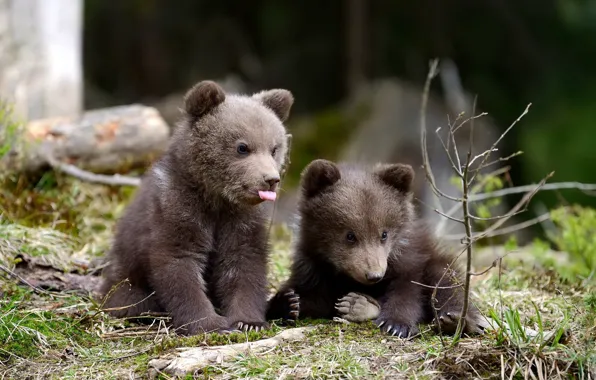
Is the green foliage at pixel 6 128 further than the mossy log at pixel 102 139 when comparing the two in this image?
No

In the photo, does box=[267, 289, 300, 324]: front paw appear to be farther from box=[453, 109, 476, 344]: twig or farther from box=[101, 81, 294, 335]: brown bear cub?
box=[453, 109, 476, 344]: twig

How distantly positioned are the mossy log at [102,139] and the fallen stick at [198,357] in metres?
3.40

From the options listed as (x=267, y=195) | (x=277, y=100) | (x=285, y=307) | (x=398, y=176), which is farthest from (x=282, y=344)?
(x=277, y=100)

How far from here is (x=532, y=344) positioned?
159 inches

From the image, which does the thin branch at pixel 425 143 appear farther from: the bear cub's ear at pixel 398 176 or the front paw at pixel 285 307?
the front paw at pixel 285 307

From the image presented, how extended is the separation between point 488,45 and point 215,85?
8.32m

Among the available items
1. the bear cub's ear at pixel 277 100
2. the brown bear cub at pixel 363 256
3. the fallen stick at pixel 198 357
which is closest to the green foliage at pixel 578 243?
the brown bear cub at pixel 363 256

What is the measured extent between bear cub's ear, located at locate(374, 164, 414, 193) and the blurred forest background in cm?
541

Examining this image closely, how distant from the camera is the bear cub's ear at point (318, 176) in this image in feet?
17.2

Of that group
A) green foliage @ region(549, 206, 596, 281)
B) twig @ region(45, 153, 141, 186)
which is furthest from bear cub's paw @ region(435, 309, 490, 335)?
twig @ region(45, 153, 141, 186)

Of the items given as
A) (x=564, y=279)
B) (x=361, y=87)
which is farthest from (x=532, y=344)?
(x=361, y=87)

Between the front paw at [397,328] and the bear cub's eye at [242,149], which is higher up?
the bear cub's eye at [242,149]

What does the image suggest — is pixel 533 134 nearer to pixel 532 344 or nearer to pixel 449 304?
pixel 449 304

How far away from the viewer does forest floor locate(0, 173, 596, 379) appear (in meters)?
4.02
